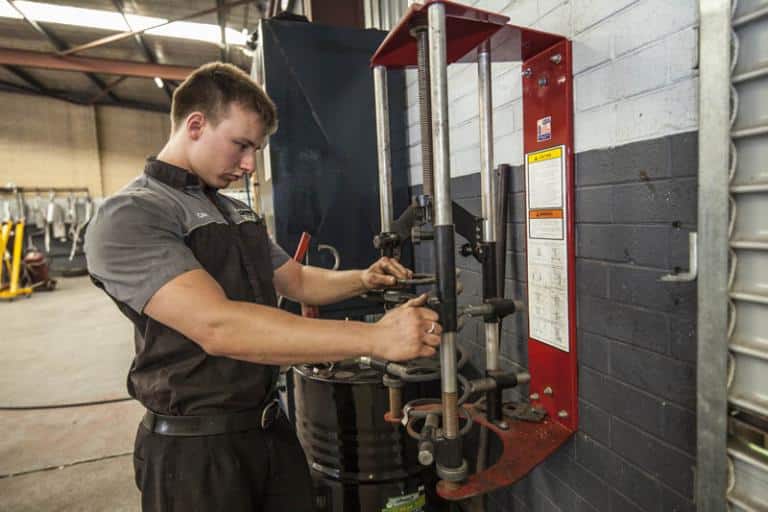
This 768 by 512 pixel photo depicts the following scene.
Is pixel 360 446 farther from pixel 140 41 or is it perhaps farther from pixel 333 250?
pixel 140 41

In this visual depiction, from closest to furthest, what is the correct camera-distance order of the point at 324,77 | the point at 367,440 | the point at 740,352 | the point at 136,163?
the point at 740,352
the point at 367,440
the point at 324,77
the point at 136,163

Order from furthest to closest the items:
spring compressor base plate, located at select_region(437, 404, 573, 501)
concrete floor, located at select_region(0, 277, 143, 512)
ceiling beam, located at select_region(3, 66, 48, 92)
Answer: ceiling beam, located at select_region(3, 66, 48, 92)
concrete floor, located at select_region(0, 277, 143, 512)
spring compressor base plate, located at select_region(437, 404, 573, 501)

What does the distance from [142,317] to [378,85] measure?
896mm

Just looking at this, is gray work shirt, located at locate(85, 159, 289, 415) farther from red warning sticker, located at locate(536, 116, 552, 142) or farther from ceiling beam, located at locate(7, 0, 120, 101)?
→ ceiling beam, located at locate(7, 0, 120, 101)

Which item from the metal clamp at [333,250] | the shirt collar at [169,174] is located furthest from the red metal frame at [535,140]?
the metal clamp at [333,250]

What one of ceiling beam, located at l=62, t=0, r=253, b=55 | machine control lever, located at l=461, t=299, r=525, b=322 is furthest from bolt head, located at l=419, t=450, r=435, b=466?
ceiling beam, located at l=62, t=0, r=253, b=55

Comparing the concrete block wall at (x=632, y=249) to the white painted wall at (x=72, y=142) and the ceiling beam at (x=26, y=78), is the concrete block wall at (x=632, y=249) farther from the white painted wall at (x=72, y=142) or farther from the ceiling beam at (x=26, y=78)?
the white painted wall at (x=72, y=142)

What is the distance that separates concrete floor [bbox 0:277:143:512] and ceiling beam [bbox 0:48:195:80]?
11.2 feet

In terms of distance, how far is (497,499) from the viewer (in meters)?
1.80

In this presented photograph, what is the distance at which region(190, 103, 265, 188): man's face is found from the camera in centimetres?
122

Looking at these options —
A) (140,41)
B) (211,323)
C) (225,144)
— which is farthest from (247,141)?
(140,41)

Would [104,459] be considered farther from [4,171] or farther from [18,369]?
[4,171]

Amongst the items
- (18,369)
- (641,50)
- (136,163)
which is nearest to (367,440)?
(641,50)

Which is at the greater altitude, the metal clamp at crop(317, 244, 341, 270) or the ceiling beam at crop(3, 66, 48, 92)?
the ceiling beam at crop(3, 66, 48, 92)
